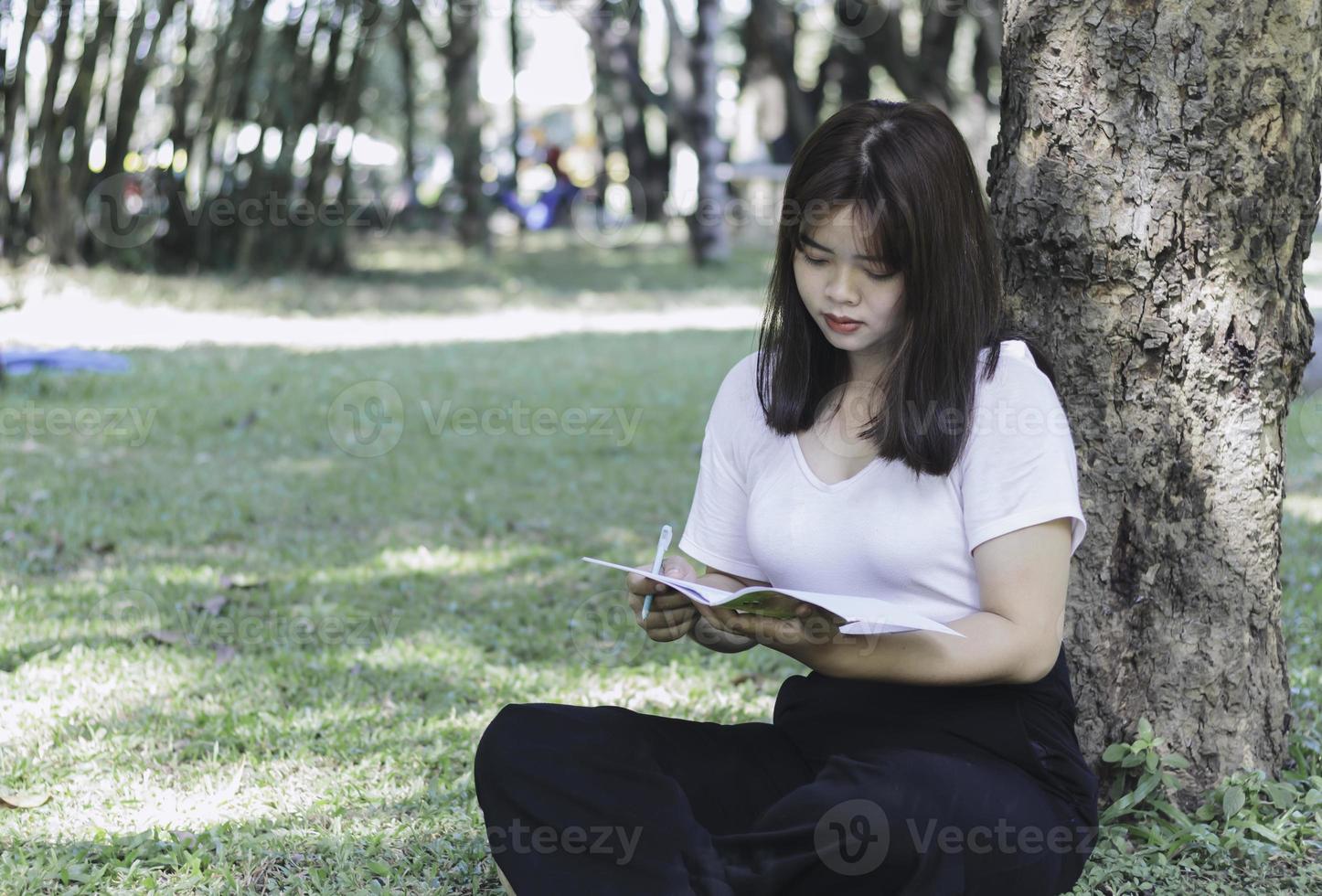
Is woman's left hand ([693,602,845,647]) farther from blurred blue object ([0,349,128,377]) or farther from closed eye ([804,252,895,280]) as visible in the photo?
blurred blue object ([0,349,128,377])

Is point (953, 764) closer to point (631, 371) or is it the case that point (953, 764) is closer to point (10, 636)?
point (10, 636)

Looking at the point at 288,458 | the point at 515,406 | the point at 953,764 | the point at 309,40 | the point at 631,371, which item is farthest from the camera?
the point at 309,40

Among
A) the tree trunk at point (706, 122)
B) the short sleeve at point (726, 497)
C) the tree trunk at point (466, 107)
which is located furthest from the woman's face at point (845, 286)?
the tree trunk at point (466, 107)

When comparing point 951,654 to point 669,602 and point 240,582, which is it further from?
point 240,582

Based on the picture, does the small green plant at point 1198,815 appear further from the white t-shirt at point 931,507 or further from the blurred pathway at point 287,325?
the blurred pathway at point 287,325

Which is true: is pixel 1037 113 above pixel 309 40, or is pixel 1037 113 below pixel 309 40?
below

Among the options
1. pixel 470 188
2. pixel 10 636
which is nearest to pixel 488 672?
pixel 10 636

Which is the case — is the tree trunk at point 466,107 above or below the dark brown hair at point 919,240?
above

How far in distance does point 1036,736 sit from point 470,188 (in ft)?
49.8

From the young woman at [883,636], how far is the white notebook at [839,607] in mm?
44

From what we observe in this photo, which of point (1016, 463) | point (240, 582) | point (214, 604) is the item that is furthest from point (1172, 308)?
point (240, 582)

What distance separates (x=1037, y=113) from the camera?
9.41ft

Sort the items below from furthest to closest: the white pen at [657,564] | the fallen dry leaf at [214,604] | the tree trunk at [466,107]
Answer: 1. the tree trunk at [466,107]
2. the fallen dry leaf at [214,604]
3. the white pen at [657,564]

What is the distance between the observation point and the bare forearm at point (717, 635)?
2.63 metres
